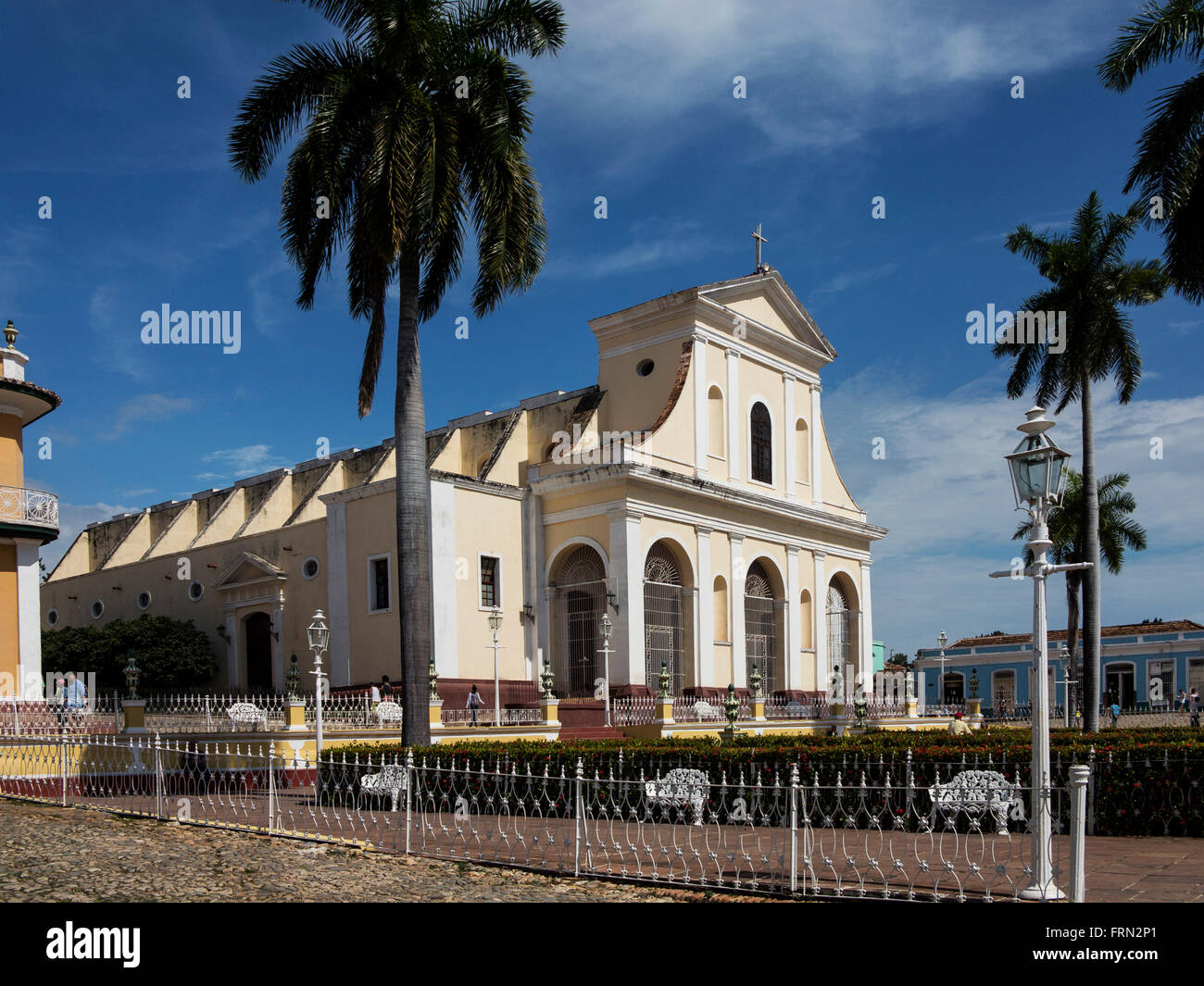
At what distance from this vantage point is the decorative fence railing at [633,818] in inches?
364

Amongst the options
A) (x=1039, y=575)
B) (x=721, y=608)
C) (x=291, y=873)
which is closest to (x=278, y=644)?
(x=721, y=608)

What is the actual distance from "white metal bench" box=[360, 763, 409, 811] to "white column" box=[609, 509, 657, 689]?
1186cm

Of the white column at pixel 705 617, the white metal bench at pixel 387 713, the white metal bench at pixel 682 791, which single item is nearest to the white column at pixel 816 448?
the white column at pixel 705 617

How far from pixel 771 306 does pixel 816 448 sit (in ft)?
15.9

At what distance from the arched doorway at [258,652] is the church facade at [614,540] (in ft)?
0.25

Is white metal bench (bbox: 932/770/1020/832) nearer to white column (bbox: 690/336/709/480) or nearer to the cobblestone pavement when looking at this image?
the cobblestone pavement

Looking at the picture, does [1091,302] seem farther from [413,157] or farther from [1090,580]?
[413,157]

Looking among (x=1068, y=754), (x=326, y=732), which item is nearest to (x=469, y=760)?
(x=326, y=732)

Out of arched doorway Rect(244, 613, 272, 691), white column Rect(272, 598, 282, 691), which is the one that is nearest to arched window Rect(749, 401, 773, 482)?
A: white column Rect(272, 598, 282, 691)

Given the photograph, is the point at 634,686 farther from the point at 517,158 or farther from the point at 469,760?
the point at 517,158

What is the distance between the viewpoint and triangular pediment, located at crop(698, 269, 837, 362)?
30734 mm

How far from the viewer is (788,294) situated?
109 ft

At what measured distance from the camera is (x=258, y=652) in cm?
3173
